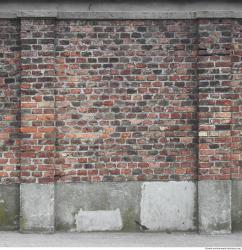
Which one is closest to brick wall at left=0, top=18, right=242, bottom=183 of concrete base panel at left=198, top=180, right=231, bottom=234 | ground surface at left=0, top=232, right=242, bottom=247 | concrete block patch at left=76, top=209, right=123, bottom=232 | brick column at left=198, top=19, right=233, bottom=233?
brick column at left=198, top=19, right=233, bottom=233

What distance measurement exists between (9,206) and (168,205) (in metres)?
2.40

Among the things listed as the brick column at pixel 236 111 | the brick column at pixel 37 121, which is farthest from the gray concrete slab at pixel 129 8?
the brick column at pixel 236 111

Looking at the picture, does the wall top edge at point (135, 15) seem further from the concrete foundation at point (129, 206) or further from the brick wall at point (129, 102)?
the concrete foundation at point (129, 206)

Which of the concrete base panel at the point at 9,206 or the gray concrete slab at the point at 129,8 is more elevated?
the gray concrete slab at the point at 129,8

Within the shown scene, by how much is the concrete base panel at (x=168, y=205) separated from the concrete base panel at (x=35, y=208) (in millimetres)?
1437

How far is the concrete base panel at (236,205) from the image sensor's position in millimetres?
6699

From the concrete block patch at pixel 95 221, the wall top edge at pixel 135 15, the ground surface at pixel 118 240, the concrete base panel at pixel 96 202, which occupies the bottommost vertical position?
the ground surface at pixel 118 240

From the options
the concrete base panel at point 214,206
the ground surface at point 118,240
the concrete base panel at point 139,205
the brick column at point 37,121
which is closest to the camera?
the ground surface at point 118,240

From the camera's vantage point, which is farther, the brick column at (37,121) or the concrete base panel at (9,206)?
the concrete base panel at (9,206)

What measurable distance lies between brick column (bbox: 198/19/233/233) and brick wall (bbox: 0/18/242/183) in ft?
0.05

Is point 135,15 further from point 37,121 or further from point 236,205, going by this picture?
point 236,205

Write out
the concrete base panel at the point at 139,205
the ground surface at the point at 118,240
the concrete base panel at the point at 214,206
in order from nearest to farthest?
1. the ground surface at the point at 118,240
2. the concrete base panel at the point at 214,206
3. the concrete base panel at the point at 139,205

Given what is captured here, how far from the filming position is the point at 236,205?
672 centimetres

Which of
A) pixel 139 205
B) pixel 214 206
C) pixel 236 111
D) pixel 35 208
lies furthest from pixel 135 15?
pixel 35 208
